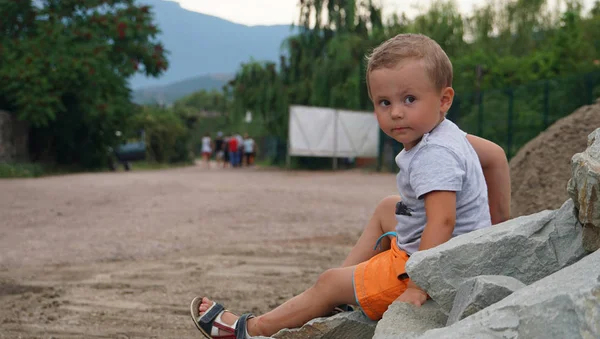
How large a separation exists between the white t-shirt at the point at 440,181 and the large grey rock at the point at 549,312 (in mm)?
684

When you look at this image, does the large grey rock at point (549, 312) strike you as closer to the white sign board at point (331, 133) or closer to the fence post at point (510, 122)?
the fence post at point (510, 122)

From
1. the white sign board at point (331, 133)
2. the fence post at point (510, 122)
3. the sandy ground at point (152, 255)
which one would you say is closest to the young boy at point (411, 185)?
the sandy ground at point (152, 255)

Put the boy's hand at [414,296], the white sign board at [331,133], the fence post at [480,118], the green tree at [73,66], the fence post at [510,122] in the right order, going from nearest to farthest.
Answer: the boy's hand at [414,296] → the fence post at [510,122] → the fence post at [480,118] → the green tree at [73,66] → the white sign board at [331,133]

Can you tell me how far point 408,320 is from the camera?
224cm

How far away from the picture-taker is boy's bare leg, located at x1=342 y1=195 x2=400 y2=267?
290 centimetres

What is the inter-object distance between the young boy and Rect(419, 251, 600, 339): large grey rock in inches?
24.3

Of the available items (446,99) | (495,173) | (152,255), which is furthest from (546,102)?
(446,99)

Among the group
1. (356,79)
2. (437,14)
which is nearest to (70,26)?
(356,79)

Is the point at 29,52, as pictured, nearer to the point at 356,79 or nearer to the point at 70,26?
the point at 70,26

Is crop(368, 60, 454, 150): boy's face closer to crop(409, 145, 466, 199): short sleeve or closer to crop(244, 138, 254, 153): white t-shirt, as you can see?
crop(409, 145, 466, 199): short sleeve

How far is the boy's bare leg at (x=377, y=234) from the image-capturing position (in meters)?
A: 2.90

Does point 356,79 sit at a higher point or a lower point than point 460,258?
higher

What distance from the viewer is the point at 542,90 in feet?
48.1

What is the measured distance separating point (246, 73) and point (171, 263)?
832 inches
